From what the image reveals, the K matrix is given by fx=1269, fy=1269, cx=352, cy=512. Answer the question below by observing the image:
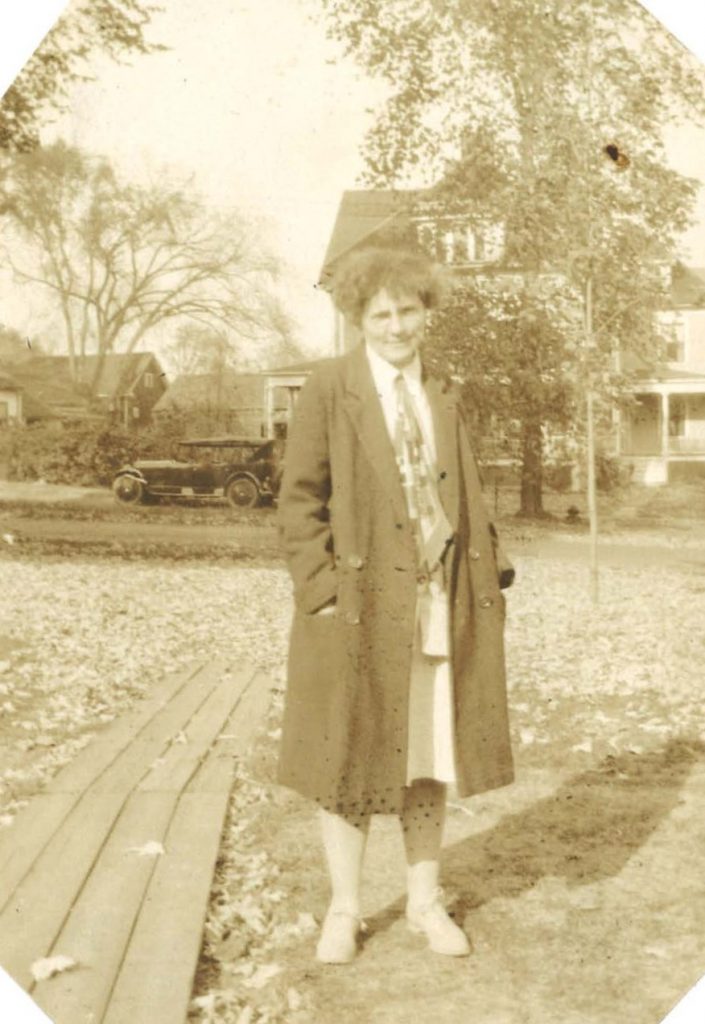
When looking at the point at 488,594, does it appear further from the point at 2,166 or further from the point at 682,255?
the point at 2,166

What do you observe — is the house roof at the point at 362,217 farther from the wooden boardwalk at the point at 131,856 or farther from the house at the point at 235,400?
the wooden boardwalk at the point at 131,856

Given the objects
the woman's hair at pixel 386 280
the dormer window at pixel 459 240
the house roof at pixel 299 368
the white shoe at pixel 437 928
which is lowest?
the white shoe at pixel 437 928

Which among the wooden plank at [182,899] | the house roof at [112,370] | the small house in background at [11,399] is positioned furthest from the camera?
the small house in background at [11,399]

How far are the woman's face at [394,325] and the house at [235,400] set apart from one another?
163mm

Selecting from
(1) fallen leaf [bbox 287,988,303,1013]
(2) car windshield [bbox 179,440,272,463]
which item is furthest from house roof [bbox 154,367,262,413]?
(1) fallen leaf [bbox 287,988,303,1013]

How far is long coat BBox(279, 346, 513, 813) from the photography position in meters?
2.84

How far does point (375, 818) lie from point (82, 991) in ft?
2.66

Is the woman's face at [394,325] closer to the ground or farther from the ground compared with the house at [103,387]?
farther from the ground

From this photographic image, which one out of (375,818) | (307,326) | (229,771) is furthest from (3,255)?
(375,818)

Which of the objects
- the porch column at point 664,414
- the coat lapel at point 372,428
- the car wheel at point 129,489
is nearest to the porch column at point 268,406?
the coat lapel at point 372,428

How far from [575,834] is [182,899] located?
1085 millimetres

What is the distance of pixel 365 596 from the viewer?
2.84 meters

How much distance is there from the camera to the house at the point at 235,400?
9.78 ft

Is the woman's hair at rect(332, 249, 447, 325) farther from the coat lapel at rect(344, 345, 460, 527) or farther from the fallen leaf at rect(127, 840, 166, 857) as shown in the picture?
the fallen leaf at rect(127, 840, 166, 857)
